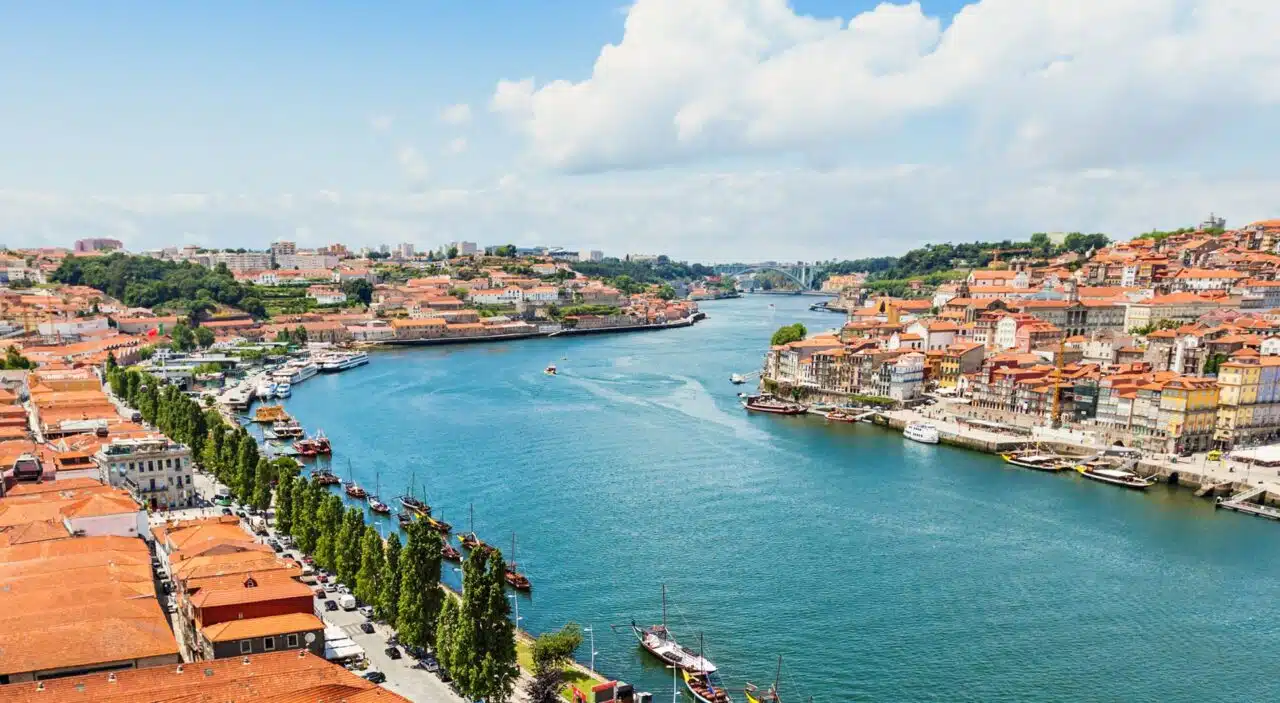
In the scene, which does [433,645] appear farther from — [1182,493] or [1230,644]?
[1182,493]

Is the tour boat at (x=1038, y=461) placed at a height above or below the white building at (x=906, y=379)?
below

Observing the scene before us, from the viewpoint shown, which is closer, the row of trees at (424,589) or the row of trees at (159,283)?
the row of trees at (424,589)

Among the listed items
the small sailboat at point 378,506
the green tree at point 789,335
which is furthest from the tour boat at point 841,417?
the small sailboat at point 378,506

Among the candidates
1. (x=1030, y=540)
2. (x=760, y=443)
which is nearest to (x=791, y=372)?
(x=760, y=443)

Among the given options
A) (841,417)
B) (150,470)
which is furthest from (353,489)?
(841,417)

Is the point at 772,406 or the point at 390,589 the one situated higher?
the point at 390,589

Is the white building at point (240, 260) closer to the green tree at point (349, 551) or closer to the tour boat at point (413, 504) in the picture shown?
the tour boat at point (413, 504)

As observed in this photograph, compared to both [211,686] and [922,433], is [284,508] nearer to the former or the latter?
[211,686]
